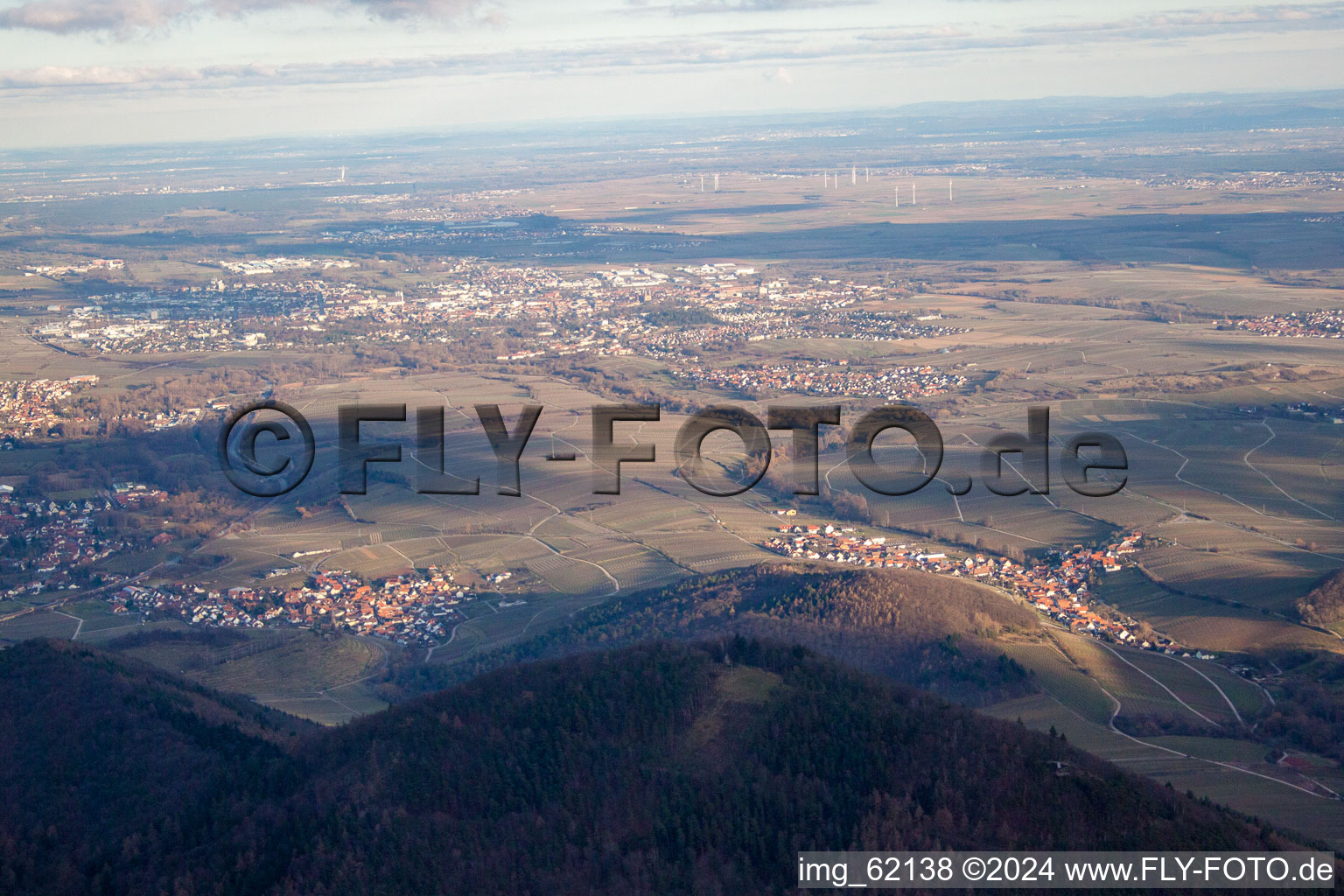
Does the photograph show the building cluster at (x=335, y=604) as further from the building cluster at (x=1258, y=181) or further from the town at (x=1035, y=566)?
the building cluster at (x=1258, y=181)

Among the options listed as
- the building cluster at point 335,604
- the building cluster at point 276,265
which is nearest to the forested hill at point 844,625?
the building cluster at point 335,604

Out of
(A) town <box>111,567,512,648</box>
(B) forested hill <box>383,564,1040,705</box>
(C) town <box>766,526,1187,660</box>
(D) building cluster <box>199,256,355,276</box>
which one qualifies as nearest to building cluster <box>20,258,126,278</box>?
(D) building cluster <box>199,256,355,276</box>

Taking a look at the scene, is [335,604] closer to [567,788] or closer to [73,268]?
[567,788]

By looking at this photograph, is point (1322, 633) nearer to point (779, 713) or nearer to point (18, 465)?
point (779, 713)

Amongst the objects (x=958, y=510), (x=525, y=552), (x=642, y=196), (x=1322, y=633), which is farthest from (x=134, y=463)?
(x=642, y=196)

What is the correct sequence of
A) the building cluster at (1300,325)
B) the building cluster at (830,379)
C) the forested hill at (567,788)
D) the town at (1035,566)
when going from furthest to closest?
1. the building cluster at (1300,325)
2. the building cluster at (830,379)
3. the town at (1035,566)
4. the forested hill at (567,788)

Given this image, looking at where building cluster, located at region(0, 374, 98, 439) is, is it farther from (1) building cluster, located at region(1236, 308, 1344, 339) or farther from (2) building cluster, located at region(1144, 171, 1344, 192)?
(2) building cluster, located at region(1144, 171, 1344, 192)
